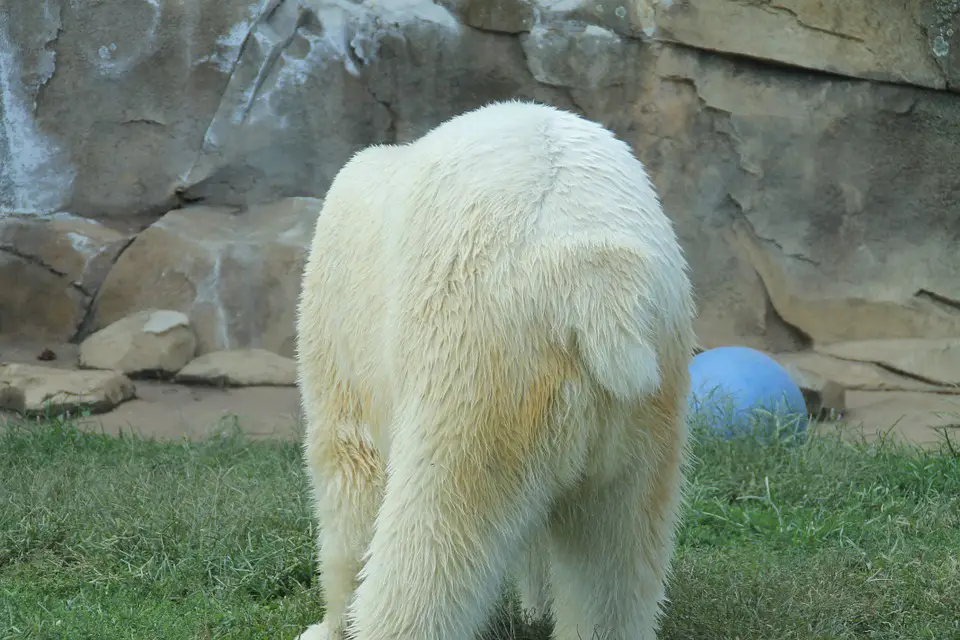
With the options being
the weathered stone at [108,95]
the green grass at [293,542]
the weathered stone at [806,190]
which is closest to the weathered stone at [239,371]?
the weathered stone at [108,95]

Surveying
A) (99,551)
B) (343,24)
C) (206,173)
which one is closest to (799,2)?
(343,24)

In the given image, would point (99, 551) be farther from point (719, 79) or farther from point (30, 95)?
point (719, 79)

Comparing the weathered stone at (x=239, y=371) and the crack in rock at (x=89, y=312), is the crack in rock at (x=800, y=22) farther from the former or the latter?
the crack in rock at (x=89, y=312)

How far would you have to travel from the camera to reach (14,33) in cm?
750

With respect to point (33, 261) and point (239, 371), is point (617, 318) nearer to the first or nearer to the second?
point (239, 371)

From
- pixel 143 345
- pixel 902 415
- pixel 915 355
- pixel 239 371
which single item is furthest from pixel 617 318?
pixel 915 355

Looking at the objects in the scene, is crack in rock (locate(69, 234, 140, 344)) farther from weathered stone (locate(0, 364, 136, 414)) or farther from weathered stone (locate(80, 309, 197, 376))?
weathered stone (locate(0, 364, 136, 414))

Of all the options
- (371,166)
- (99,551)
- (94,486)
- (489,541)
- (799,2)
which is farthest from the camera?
(799,2)

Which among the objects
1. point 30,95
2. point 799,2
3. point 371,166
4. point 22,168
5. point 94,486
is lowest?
point 94,486

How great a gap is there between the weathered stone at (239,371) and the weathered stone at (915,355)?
12.0 ft

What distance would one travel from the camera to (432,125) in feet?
25.8

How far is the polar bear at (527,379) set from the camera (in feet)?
7.39

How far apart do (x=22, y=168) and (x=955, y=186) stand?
6.33 m

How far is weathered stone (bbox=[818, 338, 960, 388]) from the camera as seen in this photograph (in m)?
7.18
